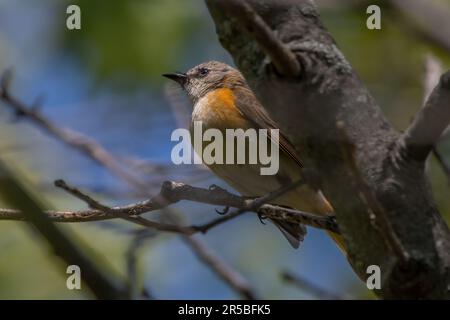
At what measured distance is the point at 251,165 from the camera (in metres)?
4.88

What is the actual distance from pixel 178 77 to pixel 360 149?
385 cm

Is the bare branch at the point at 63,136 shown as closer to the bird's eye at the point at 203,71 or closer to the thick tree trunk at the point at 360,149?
the thick tree trunk at the point at 360,149

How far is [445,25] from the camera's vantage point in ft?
7.94

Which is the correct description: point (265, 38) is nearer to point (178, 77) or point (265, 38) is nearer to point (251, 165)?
point (251, 165)

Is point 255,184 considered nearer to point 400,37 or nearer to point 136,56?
point 136,56

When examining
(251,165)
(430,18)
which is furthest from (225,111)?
(430,18)

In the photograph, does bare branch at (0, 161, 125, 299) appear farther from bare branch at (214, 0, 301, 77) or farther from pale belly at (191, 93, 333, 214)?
pale belly at (191, 93, 333, 214)

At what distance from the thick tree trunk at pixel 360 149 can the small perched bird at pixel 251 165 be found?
7.58 ft

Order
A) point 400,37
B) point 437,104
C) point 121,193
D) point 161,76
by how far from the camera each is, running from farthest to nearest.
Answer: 1. point 400,37
2. point 161,76
3. point 121,193
4. point 437,104

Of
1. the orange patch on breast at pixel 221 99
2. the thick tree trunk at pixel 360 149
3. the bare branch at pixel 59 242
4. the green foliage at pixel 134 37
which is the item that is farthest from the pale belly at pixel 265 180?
the bare branch at pixel 59 242

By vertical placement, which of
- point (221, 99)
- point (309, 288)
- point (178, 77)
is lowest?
point (309, 288)

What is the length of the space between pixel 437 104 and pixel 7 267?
339 cm

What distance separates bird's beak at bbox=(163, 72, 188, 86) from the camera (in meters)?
5.55

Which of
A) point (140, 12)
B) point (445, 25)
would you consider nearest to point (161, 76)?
point (140, 12)
